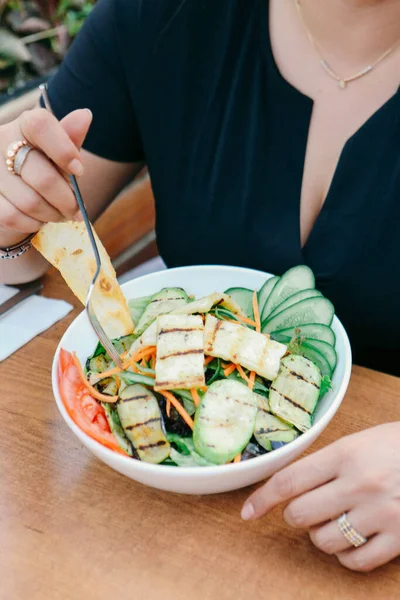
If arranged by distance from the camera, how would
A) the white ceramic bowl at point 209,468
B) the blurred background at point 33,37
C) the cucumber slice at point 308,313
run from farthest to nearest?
the blurred background at point 33,37
the cucumber slice at point 308,313
the white ceramic bowl at point 209,468

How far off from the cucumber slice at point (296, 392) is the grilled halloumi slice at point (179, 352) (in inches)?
4.5

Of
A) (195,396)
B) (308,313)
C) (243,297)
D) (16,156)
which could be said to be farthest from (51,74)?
(195,396)

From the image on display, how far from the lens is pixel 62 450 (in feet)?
2.94

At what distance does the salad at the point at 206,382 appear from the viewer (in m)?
0.75

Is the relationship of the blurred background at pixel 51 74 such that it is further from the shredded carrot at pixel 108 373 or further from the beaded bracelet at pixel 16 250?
the shredded carrot at pixel 108 373

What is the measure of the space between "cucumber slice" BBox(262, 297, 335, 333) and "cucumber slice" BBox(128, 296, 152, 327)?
247mm

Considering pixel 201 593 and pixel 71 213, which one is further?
pixel 71 213

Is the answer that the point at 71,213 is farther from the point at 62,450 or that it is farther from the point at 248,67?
the point at 248,67

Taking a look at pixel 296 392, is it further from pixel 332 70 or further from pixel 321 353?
pixel 332 70

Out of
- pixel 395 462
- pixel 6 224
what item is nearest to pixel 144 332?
pixel 6 224

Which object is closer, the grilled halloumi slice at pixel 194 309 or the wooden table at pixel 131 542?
the wooden table at pixel 131 542

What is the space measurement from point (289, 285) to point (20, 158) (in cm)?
48

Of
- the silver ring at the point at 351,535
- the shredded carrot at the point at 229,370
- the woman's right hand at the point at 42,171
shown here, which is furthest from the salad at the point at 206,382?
the woman's right hand at the point at 42,171

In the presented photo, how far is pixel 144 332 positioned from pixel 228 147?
1.73 ft
